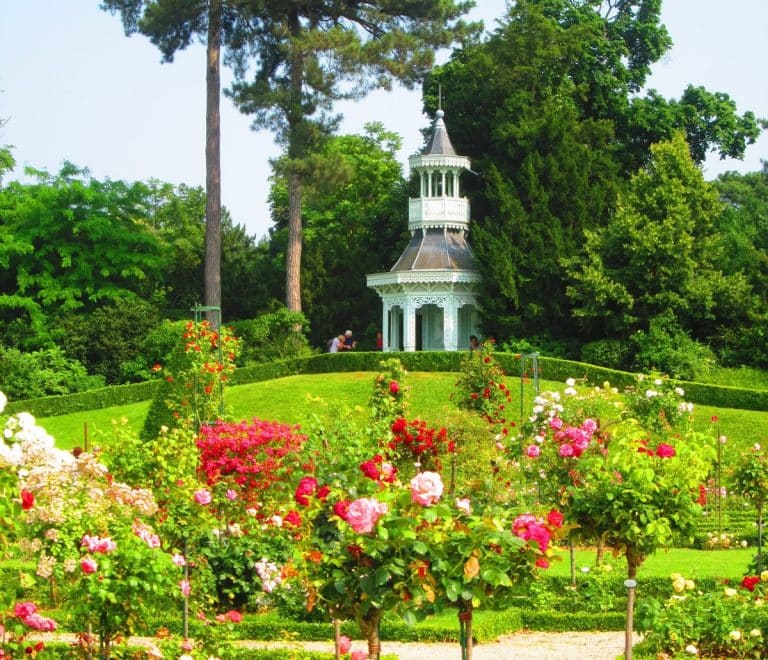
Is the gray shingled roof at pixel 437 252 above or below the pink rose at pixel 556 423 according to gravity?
above

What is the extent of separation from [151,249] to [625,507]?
33.3 meters

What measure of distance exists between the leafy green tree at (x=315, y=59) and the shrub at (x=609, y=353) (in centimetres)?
869

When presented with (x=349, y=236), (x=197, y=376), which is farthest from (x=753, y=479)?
(x=349, y=236)

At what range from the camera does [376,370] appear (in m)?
34.7

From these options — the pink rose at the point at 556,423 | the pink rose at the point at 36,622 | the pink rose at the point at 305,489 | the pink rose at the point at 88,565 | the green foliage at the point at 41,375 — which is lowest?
the pink rose at the point at 36,622

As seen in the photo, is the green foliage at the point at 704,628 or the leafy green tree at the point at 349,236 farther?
the leafy green tree at the point at 349,236

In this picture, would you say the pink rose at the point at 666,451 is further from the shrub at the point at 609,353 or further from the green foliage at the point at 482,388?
the shrub at the point at 609,353

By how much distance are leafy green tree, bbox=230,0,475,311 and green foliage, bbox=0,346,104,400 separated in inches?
244

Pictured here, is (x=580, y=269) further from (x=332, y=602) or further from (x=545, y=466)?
(x=332, y=602)

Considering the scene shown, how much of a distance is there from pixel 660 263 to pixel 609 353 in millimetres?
2791

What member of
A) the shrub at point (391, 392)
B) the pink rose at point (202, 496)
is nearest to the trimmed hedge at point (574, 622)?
the pink rose at point (202, 496)

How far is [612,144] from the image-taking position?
4153 centimetres

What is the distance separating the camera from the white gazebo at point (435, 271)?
38.7 metres

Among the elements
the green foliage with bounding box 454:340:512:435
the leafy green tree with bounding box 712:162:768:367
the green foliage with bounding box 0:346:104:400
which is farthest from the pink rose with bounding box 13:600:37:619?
the leafy green tree with bounding box 712:162:768:367
